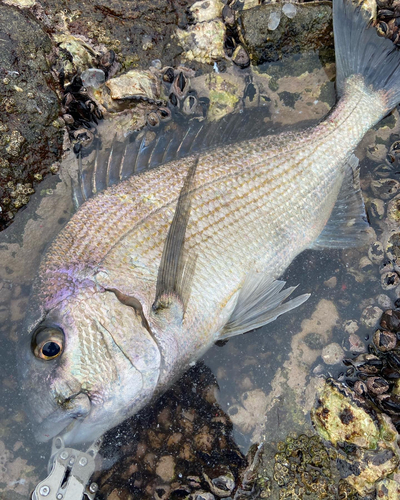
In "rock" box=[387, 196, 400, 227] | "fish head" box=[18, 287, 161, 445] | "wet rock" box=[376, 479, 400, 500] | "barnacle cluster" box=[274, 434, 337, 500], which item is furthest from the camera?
"rock" box=[387, 196, 400, 227]

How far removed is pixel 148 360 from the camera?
7.14 ft

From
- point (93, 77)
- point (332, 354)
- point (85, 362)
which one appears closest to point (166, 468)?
point (85, 362)

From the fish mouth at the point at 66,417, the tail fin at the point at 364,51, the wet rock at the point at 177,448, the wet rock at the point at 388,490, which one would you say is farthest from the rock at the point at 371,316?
the fish mouth at the point at 66,417

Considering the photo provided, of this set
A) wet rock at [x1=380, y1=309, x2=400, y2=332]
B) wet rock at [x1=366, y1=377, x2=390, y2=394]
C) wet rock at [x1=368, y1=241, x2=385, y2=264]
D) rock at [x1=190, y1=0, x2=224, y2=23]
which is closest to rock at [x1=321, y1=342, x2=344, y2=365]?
wet rock at [x1=366, y1=377, x2=390, y2=394]

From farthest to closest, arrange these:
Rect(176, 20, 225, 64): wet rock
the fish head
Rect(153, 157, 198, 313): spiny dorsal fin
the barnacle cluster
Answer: Rect(176, 20, 225, 64): wet rock → the barnacle cluster → Rect(153, 157, 198, 313): spiny dorsal fin → the fish head

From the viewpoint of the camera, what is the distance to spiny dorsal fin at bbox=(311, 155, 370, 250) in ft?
9.38

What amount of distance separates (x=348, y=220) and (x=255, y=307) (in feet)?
3.43

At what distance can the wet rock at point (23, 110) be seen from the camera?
2.71 meters

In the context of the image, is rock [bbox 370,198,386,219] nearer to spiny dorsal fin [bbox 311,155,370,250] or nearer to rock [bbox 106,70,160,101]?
spiny dorsal fin [bbox 311,155,370,250]

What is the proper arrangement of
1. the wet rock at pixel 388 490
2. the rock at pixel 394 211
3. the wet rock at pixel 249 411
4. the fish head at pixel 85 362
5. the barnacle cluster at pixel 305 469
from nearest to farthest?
1. the fish head at pixel 85 362
2. the wet rock at pixel 388 490
3. the barnacle cluster at pixel 305 469
4. the wet rock at pixel 249 411
5. the rock at pixel 394 211

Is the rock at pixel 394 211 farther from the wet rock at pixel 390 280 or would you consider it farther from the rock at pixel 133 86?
the rock at pixel 133 86

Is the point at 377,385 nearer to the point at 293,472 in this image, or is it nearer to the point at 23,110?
the point at 293,472

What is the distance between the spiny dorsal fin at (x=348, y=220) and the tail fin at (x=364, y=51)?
648 mm

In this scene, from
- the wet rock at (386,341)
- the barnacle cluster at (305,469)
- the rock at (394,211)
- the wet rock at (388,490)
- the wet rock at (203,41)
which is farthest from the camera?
the wet rock at (203,41)
